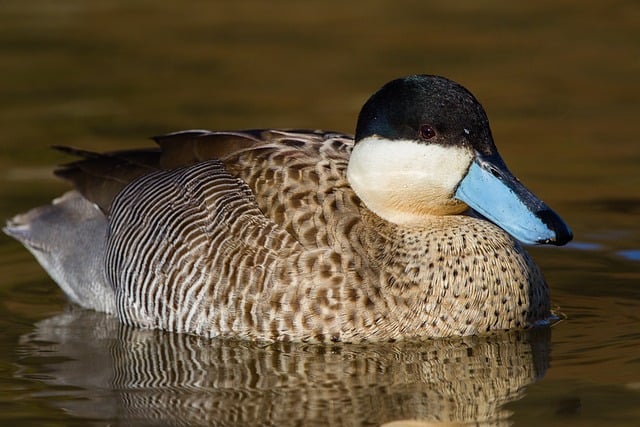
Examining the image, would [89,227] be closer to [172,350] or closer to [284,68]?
[172,350]

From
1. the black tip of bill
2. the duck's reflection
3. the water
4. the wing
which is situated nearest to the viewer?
the duck's reflection

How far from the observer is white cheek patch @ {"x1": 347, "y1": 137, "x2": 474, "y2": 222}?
8.59m

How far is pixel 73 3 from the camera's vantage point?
18.6 metres

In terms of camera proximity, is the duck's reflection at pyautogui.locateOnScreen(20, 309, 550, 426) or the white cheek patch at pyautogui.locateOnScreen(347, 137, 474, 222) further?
the white cheek patch at pyautogui.locateOnScreen(347, 137, 474, 222)

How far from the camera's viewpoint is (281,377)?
8.37 m

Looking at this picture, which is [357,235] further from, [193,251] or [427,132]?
[193,251]

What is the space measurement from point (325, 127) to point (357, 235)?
5.32 meters

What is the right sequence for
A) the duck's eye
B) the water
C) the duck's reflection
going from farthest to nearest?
the duck's eye, the water, the duck's reflection

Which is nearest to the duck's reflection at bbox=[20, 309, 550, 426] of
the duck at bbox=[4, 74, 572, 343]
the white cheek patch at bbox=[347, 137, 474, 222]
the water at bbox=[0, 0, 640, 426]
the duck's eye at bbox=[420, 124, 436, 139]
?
the water at bbox=[0, 0, 640, 426]

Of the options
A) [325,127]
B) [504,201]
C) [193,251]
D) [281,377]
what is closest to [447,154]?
[504,201]

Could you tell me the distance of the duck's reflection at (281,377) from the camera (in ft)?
25.2

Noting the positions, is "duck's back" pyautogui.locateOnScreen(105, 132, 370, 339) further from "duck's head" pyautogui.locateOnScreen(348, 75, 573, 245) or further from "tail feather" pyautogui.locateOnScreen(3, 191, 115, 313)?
"duck's head" pyautogui.locateOnScreen(348, 75, 573, 245)

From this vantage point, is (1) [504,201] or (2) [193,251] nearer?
(1) [504,201]

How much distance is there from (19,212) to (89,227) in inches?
58.0
